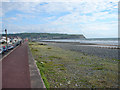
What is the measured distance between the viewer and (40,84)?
4.27 meters

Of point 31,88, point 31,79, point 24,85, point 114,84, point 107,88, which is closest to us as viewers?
point 31,88

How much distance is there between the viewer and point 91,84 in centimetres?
563

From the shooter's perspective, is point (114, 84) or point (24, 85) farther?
point (114, 84)

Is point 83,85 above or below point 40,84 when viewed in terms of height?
below

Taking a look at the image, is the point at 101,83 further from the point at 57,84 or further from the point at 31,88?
the point at 31,88

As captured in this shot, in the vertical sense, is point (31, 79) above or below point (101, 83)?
above

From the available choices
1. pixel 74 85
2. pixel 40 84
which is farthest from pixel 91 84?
pixel 40 84

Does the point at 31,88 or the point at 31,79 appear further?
the point at 31,79

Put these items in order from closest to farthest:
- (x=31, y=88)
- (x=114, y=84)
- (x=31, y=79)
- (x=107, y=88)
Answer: (x=31, y=88) → (x=31, y=79) → (x=107, y=88) → (x=114, y=84)

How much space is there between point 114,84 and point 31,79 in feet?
13.3

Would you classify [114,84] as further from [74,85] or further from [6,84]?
[6,84]

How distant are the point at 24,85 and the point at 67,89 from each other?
1864 mm

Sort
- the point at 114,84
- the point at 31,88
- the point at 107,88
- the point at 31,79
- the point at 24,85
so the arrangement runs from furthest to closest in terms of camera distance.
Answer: the point at 114,84
the point at 107,88
the point at 31,79
the point at 24,85
the point at 31,88

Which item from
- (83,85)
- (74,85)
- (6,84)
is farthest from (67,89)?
(6,84)
